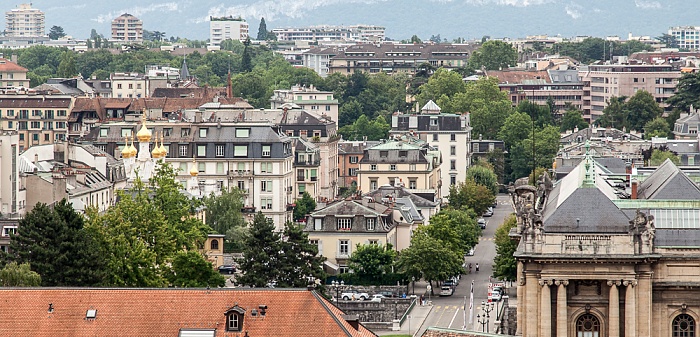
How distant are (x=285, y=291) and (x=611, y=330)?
14352 mm

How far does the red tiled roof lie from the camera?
93.1 m

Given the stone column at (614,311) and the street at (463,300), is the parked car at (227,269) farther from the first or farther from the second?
the stone column at (614,311)

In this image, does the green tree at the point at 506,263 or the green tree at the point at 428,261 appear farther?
the green tree at the point at 428,261

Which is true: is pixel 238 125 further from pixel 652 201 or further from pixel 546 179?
pixel 652 201

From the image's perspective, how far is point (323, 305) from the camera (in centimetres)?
9456

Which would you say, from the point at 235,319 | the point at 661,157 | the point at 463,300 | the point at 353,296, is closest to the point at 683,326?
→ the point at 235,319

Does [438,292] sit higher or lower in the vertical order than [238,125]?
lower

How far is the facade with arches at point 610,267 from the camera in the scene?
94.9 metres

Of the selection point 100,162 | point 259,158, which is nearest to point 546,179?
point 100,162

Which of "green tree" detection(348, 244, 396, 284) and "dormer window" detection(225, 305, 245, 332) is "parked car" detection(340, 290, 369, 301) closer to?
"green tree" detection(348, 244, 396, 284)

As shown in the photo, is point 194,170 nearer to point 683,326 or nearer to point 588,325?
point 588,325

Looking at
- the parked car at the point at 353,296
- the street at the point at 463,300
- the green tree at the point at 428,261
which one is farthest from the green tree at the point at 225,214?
the parked car at the point at 353,296

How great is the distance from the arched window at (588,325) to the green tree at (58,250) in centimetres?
3356

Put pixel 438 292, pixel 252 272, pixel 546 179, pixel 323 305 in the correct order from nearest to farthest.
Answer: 1. pixel 323 305
2. pixel 546 179
3. pixel 252 272
4. pixel 438 292
